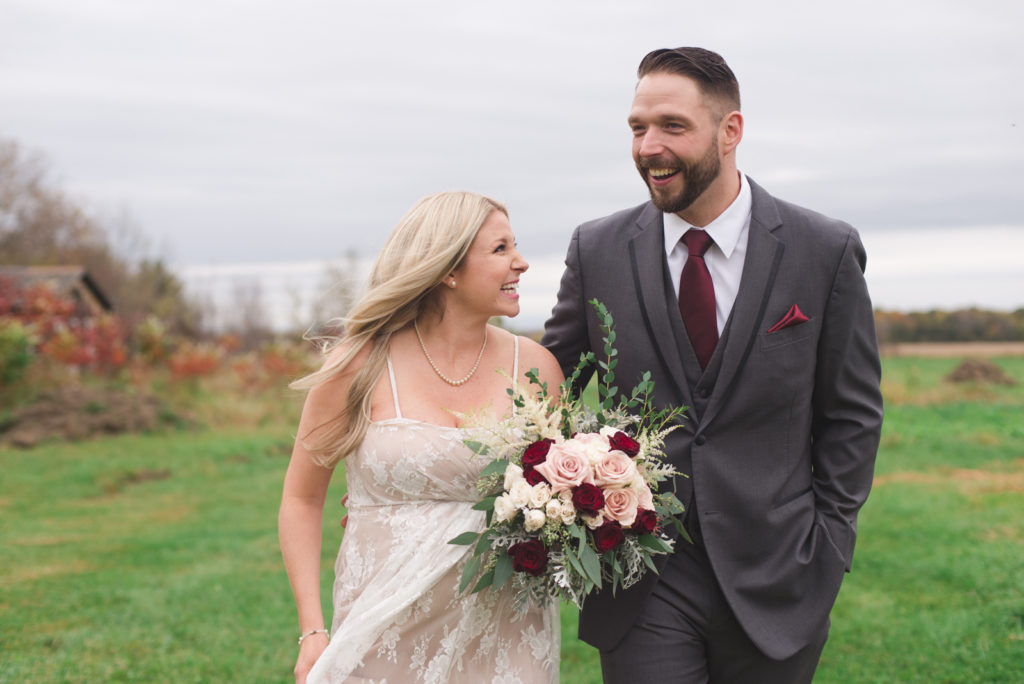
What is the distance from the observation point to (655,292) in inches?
140

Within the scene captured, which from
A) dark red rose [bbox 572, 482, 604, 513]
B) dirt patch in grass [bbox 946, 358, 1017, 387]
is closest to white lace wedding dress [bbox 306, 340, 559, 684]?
dark red rose [bbox 572, 482, 604, 513]

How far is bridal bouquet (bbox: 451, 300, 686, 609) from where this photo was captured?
2.94m

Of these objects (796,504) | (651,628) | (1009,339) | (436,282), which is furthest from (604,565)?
(1009,339)

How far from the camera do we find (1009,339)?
19.8 meters

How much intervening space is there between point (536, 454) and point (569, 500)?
187 mm

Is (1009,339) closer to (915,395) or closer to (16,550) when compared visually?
(915,395)

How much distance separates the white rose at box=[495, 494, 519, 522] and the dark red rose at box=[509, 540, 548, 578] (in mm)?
94

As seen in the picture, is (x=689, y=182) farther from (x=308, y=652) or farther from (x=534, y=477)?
(x=308, y=652)

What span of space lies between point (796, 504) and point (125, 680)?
4.97 meters

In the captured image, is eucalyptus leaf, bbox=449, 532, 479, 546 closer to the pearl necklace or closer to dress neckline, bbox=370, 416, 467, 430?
dress neckline, bbox=370, 416, 467, 430

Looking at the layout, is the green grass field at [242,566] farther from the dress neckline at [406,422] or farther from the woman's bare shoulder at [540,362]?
the dress neckline at [406,422]

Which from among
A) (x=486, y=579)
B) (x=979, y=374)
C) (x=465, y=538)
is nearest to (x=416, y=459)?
(x=465, y=538)

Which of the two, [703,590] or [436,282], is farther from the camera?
[436,282]

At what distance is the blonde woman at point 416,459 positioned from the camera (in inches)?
139
